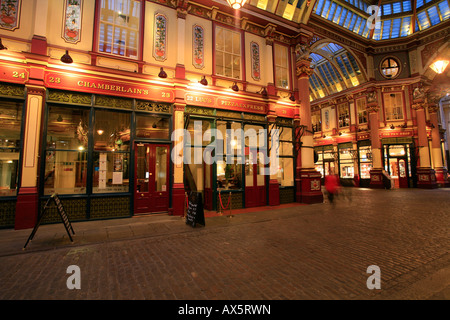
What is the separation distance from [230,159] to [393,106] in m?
19.4

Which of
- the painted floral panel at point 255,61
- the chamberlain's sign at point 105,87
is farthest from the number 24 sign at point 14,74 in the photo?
the painted floral panel at point 255,61

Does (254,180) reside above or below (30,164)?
below

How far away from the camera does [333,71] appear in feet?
75.8

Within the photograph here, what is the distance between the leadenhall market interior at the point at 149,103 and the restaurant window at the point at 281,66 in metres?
0.07

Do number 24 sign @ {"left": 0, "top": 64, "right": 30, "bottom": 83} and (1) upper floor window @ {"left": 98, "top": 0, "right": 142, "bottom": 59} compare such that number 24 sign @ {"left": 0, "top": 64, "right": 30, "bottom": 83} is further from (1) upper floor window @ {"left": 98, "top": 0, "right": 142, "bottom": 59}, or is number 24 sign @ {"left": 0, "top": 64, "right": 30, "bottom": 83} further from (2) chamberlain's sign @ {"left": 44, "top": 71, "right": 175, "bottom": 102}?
(1) upper floor window @ {"left": 98, "top": 0, "right": 142, "bottom": 59}

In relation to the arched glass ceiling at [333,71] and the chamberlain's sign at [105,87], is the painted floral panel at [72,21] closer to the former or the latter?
the chamberlain's sign at [105,87]

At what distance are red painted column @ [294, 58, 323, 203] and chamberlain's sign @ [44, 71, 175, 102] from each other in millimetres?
7114

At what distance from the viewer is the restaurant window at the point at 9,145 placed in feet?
22.6

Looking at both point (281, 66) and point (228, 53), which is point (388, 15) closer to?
point (281, 66)

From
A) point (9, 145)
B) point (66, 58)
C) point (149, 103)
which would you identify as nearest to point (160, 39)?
point (149, 103)

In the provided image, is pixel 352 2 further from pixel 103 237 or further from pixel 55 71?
pixel 103 237

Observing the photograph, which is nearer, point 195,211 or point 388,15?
point 195,211

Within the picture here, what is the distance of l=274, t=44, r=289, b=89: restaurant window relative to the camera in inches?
464

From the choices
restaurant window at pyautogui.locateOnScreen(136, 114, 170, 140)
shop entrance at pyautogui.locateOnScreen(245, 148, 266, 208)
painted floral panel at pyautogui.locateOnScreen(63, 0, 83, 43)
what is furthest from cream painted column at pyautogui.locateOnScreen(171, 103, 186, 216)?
painted floral panel at pyautogui.locateOnScreen(63, 0, 83, 43)
